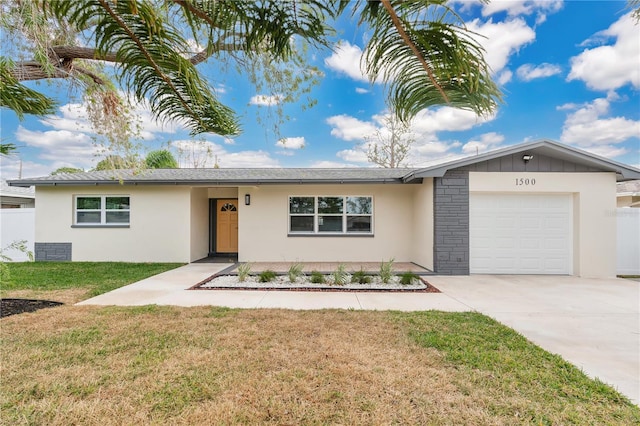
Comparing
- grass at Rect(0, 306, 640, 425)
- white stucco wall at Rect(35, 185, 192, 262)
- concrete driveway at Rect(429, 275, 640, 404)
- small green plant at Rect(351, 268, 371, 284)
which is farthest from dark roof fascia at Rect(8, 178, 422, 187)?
grass at Rect(0, 306, 640, 425)

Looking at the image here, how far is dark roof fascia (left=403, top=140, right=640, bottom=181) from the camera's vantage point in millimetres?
7871

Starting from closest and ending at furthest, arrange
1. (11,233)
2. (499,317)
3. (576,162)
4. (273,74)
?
(273,74) → (499,317) → (576,162) → (11,233)

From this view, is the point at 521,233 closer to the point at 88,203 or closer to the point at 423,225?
the point at 423,225

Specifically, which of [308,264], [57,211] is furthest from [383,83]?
[57,211]

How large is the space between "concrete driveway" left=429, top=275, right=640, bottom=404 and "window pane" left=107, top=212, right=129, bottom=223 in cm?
1003

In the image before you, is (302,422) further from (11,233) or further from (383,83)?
(11,233)

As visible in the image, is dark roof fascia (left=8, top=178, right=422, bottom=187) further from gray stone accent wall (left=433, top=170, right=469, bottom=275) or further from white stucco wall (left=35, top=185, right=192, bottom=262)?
gray stone accent wall (left=433, top=170, right=469, bottom=275)

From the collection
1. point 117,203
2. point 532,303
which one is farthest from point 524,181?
point 117,203

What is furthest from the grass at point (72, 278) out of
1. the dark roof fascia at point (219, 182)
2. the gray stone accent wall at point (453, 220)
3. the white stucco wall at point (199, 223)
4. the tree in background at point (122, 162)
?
the gray stone accent wall at point (453, 220)

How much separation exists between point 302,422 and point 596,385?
277cm

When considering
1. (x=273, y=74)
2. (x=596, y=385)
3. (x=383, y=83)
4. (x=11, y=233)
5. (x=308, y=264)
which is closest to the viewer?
(x=383, y=83)

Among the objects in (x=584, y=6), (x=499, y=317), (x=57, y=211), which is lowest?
(x=499, y=317)

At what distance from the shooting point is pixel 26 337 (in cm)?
393

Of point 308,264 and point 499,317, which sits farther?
point 308,264
